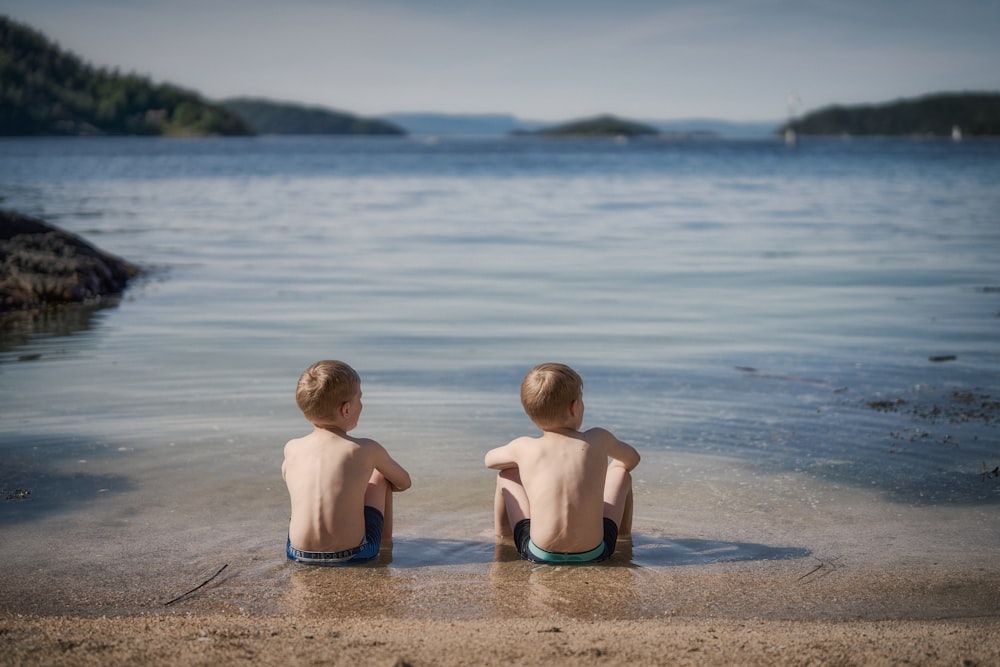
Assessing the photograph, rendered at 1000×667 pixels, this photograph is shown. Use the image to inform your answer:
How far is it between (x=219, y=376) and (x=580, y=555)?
497 cm

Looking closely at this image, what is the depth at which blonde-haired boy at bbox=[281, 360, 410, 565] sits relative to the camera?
14.6 feet

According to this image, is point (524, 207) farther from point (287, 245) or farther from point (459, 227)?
point (287, 245)

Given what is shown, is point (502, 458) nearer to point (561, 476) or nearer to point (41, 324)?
point (561, 476)

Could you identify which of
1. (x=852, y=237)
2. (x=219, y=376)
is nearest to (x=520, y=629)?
(x=219, y=376)

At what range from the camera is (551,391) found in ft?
14.5

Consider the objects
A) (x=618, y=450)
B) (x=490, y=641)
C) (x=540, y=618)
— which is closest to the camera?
(x=490, y=641)

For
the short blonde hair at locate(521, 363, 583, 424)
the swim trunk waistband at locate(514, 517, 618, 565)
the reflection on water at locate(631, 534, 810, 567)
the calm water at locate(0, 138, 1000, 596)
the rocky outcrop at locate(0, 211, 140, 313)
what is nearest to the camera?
the short blonde hair at locate(521, 363, 583, 424)

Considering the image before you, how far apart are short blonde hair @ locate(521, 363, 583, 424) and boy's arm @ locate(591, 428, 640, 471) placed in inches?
8.7

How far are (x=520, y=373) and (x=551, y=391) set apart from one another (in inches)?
173

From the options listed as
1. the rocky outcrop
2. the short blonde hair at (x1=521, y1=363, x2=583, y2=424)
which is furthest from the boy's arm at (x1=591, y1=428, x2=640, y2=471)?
the rocky outcrop

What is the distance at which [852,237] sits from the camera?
21516 mm

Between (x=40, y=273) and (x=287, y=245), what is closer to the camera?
(x=40, y=273)

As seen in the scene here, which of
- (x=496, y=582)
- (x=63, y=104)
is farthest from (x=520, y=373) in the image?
(x=63, y=104)

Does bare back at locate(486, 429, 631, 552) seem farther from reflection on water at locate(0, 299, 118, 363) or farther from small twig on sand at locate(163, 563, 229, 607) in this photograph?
reflection on water at locate(0, 299, 118, 363)
